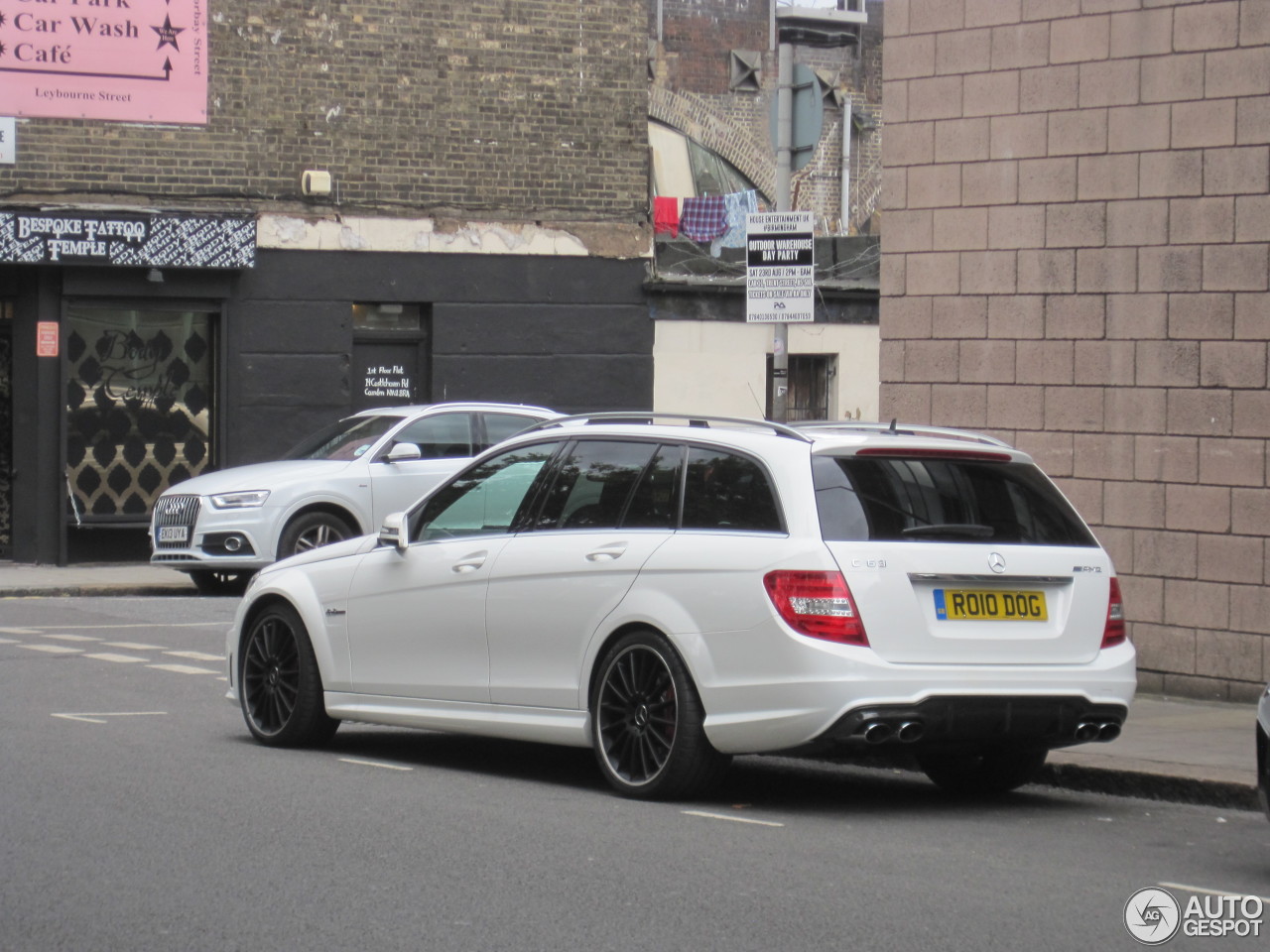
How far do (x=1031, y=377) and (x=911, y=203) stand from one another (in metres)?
1.45

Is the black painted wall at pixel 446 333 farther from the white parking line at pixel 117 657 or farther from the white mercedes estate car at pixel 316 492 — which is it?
the white parking line at pixel 117 657

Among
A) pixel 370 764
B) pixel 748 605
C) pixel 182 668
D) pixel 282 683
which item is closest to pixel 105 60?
pixel 182 668

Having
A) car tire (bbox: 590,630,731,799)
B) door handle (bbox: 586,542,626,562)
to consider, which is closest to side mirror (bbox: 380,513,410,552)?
door handle (bbox: 586,542,626,562)

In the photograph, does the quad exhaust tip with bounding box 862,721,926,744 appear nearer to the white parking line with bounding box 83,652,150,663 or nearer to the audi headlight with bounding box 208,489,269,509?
the white parking line with bounding box 83,652,150,663

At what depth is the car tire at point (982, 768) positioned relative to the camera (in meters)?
8.08

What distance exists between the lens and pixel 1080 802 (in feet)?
26.4

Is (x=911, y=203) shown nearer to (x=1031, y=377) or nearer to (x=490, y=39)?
(x=1031, y=377)

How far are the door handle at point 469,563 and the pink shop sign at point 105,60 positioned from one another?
13449 mm

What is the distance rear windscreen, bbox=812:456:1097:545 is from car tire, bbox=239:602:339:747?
3.04 m

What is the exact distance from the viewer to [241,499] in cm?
1705

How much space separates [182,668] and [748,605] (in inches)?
247

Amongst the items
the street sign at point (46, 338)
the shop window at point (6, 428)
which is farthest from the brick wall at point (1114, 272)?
the shop window at point (6, 428)

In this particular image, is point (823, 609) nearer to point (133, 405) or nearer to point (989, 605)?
point (989, 605)

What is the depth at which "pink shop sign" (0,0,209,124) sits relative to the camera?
1980cm
